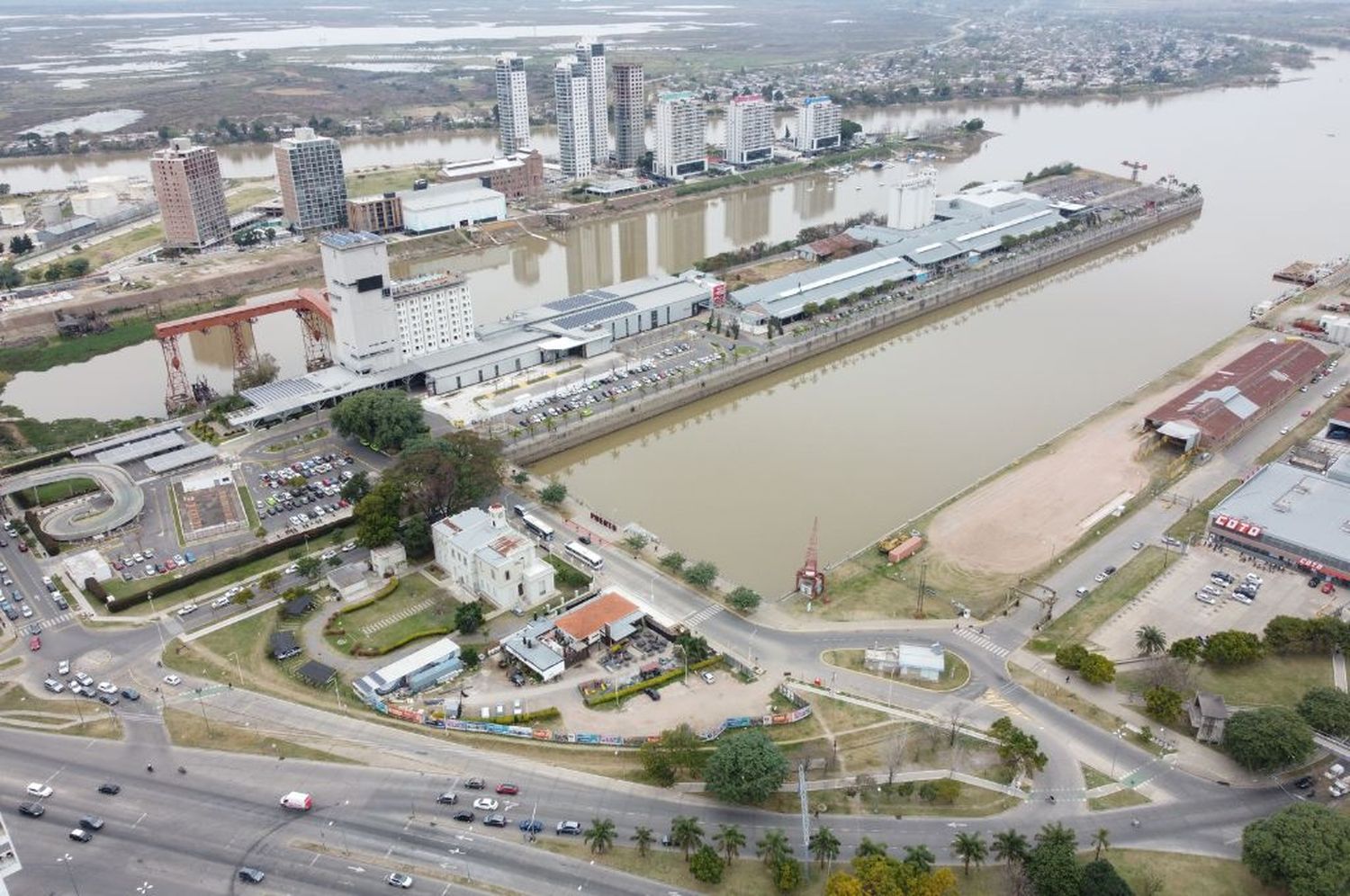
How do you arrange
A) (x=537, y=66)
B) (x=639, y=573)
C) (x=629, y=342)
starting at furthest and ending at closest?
1. (x=537, y=66)
2. (x=629, y=342)
3. (x=639, y=573)

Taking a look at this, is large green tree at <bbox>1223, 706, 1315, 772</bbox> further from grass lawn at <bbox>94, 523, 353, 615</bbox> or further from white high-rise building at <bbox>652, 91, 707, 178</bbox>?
white high-rise building at <bbox>652, 91, 707, 178</bbox>

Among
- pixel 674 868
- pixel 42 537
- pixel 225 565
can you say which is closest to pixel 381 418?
pixel 225 565

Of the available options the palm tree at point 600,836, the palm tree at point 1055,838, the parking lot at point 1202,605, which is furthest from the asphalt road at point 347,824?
the parking lot at point 1202,605

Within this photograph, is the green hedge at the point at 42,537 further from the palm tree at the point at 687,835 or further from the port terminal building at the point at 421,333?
the palm tree at the point at 687,835

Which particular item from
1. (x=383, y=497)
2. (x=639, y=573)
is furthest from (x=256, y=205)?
(x=639, y=573)

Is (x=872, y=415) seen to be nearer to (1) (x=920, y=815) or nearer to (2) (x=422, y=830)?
(1) (x=920, y=815)

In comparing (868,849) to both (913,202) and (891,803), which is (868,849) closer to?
(891,803)
